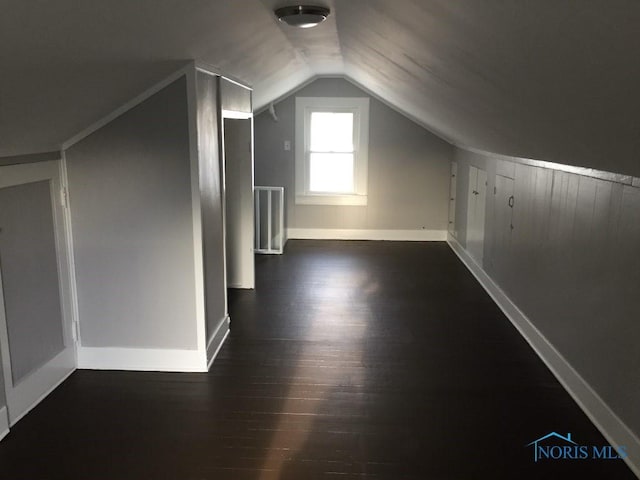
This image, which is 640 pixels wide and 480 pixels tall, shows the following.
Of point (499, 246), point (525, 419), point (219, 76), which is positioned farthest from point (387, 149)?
point (525, 419)

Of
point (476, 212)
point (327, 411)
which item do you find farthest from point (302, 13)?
point (476, 212)

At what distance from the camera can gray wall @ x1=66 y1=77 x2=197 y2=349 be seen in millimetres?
3162

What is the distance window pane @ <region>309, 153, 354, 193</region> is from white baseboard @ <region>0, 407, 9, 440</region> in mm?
5140

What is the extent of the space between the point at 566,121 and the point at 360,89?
5.27 meters

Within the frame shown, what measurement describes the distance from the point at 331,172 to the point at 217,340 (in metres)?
4.09

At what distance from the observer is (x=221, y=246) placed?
3824mm

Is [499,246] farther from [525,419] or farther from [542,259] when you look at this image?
[525,419]

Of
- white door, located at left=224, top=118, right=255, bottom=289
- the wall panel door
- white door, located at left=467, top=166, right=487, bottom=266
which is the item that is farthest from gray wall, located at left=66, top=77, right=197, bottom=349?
white door, located at left=467, top=166, right=487, bottom=266

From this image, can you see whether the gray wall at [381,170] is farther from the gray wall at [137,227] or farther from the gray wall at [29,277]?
the gray wall at [29,277]

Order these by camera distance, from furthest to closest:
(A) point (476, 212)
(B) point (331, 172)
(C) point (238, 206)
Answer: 1. (B) point (331, 172)
2. (A) point (476, 212)
3. (C) point (238, 206)

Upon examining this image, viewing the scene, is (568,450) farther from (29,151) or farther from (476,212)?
(476,212)

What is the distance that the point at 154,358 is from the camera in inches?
132

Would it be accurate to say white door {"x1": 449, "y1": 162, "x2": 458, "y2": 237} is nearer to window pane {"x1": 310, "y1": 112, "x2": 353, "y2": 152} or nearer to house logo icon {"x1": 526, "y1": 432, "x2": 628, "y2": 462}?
window pane {"x1": 310, "y1": 112, "x2": 353, "y2": 152}

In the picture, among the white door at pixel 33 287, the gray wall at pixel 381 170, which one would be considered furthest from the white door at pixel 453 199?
the white door at pixel 33 287
